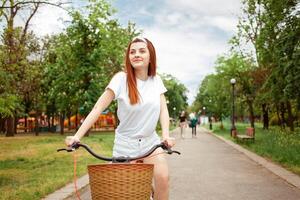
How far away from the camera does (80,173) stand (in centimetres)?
1149

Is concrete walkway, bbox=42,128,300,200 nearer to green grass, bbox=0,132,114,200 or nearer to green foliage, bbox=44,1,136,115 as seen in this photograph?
green grass, bbox=0,132,114,200

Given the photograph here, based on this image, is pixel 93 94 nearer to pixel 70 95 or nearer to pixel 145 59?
pixel 70 95

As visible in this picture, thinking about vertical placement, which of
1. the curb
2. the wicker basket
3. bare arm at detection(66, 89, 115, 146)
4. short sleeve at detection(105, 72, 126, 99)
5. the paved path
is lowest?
the paved path

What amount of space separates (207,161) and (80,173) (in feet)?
16.6

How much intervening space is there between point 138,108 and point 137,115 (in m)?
0.07

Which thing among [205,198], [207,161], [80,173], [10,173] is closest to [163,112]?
[205,198]

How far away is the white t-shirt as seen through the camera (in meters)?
3.79

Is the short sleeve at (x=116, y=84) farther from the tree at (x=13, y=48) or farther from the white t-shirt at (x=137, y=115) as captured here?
the tree at (x=13, y=48)

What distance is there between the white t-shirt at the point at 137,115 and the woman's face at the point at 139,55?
135mm

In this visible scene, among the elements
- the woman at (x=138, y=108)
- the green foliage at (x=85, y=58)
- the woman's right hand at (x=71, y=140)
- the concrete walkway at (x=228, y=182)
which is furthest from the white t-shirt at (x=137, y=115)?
the green foliage at (x=85, y=58)

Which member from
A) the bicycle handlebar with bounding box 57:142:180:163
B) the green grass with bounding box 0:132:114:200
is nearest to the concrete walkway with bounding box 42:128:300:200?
the green grass with bounding box 0:132:114:200

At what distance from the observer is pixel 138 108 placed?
378cm

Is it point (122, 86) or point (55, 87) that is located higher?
point (55, 87)

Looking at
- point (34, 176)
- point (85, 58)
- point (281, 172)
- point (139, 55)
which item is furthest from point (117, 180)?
point (85, 58)
